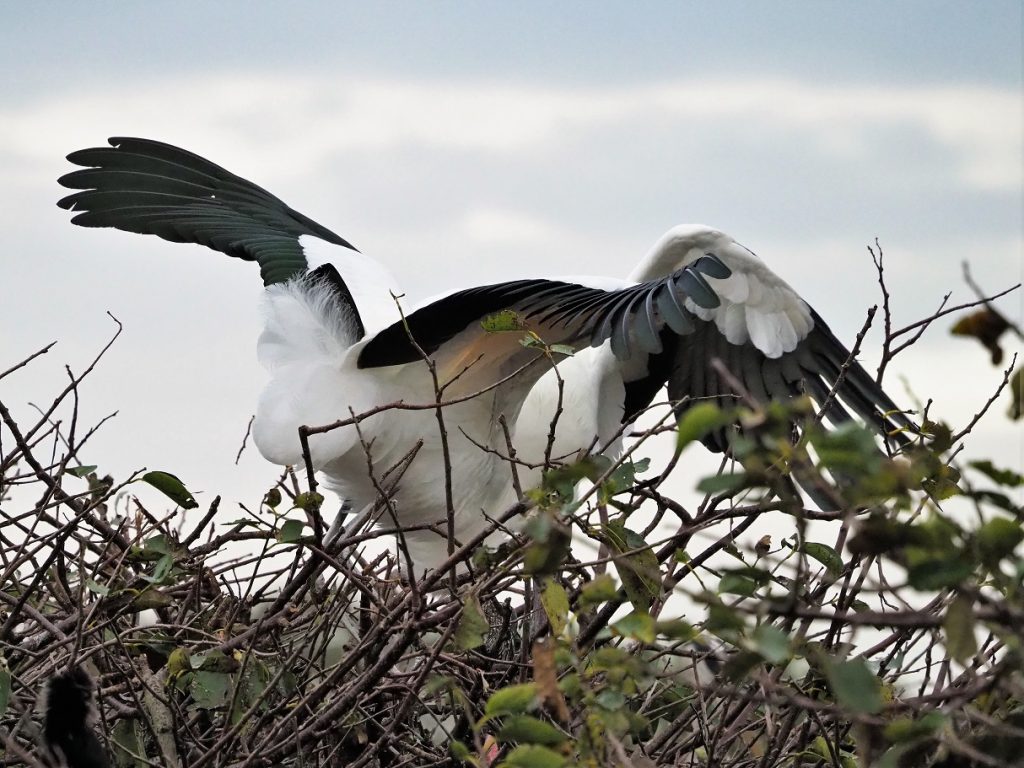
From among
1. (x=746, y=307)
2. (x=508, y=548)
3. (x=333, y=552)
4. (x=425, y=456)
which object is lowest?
(x=508, y=548)

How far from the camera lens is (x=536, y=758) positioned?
95 cm

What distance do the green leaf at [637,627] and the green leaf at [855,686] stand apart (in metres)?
0.19

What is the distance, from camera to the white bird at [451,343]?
2.12 m

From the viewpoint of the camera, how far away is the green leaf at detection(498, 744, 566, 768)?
94 cm

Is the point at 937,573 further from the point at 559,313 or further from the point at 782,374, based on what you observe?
the point at 782,374

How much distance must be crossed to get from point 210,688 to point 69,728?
12.3 inches

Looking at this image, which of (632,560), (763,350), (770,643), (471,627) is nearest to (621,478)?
(632,560)

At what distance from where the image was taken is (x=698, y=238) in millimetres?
2723

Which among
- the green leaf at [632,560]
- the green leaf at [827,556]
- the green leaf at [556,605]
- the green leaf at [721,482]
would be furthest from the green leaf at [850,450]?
the green leaf at [827,556]

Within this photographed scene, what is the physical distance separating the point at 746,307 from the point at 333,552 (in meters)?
1.25

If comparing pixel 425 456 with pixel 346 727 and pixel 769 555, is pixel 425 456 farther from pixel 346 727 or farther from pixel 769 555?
pixel 769 555

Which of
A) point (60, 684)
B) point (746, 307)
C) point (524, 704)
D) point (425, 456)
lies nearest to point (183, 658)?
point (60, 684)

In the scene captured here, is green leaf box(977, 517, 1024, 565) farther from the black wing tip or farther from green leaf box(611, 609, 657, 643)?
the black wing tip

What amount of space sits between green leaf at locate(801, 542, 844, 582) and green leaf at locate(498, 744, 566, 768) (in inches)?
22.1
